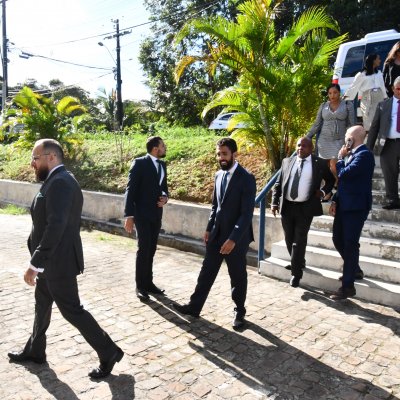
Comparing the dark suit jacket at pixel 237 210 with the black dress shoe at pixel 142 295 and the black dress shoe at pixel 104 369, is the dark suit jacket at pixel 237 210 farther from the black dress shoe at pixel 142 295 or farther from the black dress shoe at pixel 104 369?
the black dress shoe at pixel 104 369

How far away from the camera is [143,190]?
470 cm

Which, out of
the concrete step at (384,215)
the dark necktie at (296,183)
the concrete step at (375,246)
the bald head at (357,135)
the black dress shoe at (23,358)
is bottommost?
the black dress shoe at (23,358)

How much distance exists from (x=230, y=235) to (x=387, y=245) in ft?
7.49

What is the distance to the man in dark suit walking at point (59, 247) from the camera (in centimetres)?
288

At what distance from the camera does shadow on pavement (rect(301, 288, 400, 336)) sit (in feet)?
13.4

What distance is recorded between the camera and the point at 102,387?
3.03 meters

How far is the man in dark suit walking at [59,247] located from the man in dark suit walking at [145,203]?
153 centimetres

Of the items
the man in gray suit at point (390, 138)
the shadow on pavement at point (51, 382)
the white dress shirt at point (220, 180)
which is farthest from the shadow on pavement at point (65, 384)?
the man in gray suit at point (390, 138)

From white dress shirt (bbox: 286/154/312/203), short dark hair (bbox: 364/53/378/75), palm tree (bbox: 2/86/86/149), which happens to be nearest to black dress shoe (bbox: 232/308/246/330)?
white dress shirt (bbox: 286/154/312/203)

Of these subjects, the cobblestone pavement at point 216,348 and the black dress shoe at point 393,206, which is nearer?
the cobblestone pavement at point 216,348

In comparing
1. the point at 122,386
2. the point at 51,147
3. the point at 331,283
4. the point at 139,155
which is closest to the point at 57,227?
the point at 51,147

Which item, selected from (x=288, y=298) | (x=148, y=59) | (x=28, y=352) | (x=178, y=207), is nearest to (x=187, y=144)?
(x=178, y=207)

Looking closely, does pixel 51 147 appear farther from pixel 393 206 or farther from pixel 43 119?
pixel 43 119

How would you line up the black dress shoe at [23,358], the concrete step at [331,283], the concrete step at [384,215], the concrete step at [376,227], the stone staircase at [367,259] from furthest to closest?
the concrete step at [384,215] < the concrete step at [376,227] < the stone staircase at [367,259] < the concrete step at [331,283] < the black dress shoe at [23,358]
